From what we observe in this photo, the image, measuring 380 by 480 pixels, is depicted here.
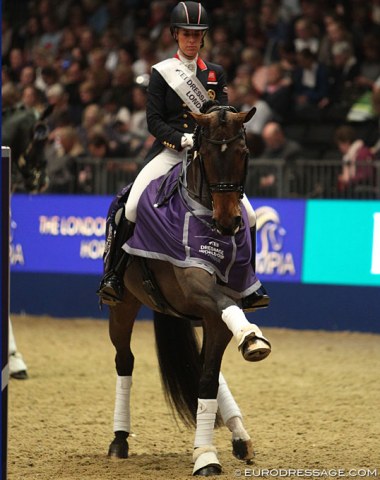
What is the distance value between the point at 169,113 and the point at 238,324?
6.07 feet

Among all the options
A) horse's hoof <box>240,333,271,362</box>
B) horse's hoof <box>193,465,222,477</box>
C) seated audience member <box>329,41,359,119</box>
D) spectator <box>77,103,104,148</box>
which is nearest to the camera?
horse's hoof <box>240,333,271,362</box>

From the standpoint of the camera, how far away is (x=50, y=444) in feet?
22.6

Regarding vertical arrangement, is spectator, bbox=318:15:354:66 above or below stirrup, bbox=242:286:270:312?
above

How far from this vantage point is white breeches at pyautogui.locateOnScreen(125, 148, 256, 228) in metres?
6.55

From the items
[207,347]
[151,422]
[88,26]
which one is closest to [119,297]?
[207,347]

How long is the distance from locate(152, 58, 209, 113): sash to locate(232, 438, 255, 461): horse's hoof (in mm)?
2155

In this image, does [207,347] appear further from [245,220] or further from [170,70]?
[170,70]

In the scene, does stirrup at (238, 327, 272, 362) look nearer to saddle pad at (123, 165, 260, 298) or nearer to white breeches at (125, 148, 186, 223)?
saddle pad at (123, 165, 260, 298)

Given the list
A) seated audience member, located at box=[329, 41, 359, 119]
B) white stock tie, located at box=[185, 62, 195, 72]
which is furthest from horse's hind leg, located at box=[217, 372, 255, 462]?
seated audience member, located at box=[329, 41, 359, 119]

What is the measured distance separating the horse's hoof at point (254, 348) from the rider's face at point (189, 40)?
2.20 metres

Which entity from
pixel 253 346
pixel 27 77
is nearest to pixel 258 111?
pixel 27 77

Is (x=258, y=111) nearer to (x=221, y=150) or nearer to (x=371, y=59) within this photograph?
(x=371, y=59)

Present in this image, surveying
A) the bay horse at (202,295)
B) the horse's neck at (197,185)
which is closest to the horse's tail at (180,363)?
the bay horse at (202,295)

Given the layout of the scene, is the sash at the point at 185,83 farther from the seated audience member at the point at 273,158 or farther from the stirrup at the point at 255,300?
the seated audience member at the point at 273,158
